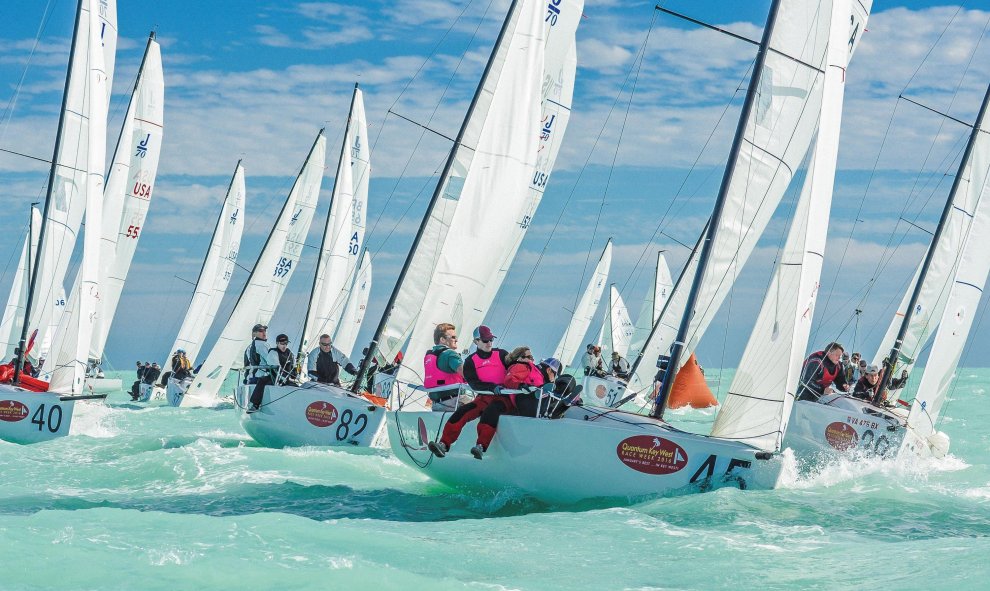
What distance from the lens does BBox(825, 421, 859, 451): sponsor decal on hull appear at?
511 inches

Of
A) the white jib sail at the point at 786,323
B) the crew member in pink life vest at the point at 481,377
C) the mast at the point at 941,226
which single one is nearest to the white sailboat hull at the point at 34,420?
the crew member in pink life vest at the point at 481,377

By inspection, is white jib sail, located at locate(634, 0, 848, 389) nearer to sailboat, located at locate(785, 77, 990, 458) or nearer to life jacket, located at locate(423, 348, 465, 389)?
life jacket, located at locate(423, 348, 465, 389)

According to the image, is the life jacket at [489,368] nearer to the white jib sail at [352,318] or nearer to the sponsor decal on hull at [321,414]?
the sponsor decal on hull at [321,414]

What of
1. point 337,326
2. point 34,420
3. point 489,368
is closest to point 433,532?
point 489,368

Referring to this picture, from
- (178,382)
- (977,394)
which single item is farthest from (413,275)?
(977,394)

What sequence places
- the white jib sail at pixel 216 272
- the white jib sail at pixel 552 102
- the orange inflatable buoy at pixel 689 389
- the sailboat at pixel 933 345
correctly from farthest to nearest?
the white jib sail at pixel 216 272, the white jib sail at pixel 552 102, the sailboat at pixel 933 345, the orange inflatable buoy at pixel 689 389

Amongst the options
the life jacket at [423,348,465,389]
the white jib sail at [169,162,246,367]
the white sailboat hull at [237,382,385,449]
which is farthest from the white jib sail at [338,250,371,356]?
the life jacket at [423,348,465,389]

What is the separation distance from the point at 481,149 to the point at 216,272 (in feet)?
54.3

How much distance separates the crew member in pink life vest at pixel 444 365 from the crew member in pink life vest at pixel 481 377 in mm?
738

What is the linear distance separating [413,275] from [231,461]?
3.15 meters

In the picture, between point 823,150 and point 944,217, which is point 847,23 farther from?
point 944,217

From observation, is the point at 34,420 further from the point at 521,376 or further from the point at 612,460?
the point at 612,460

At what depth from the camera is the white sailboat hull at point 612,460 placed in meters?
8.82

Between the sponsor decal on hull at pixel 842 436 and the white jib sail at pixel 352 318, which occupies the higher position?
the white jib sail at pixel 352 318
